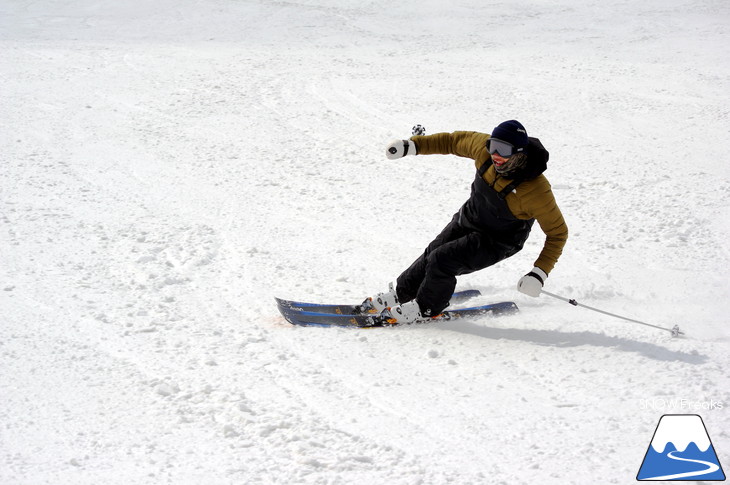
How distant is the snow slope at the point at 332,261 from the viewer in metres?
3.55

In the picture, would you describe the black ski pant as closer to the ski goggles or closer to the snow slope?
the snow slope

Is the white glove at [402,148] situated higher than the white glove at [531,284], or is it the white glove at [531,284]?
the white glove at [402,148]

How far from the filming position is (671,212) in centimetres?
716

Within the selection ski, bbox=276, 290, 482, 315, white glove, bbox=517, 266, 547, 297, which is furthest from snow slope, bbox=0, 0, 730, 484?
white glove, bbox=517, 266, 547, 297

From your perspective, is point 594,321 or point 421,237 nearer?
Answer: point 594,321

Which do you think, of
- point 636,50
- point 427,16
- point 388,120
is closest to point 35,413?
point 388,120

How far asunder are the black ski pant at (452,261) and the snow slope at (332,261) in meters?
0.27

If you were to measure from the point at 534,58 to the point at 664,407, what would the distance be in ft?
35.6

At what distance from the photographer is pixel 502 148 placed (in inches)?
174

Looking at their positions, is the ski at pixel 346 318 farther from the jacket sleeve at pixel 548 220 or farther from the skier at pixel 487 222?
the jacket sleeve at pixel 548 220

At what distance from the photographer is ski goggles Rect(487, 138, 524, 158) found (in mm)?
4410

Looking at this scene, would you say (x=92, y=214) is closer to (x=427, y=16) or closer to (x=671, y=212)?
(x=671, y=212)

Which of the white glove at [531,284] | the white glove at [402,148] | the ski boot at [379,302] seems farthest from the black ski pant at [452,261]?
the white glove at [402,148]

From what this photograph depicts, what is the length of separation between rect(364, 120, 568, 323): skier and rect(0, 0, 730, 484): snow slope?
12.7 inches
